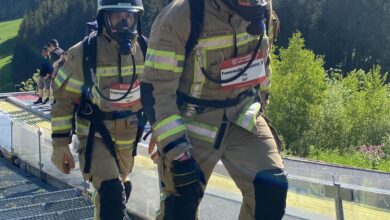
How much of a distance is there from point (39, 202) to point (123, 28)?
9.26 ft

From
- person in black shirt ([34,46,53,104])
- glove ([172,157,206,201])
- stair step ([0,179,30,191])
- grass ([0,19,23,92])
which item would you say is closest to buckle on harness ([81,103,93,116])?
glove ([172,157,206,201])

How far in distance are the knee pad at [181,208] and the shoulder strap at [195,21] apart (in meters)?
0.73

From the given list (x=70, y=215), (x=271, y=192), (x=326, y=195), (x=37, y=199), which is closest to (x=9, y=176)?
(x=37, y=199)

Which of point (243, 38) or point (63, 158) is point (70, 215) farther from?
point (243, 38)

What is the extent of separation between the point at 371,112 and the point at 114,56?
62.7 feet

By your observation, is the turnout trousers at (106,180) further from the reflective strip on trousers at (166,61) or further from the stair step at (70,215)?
the reflective strip on trousers at (166,61)

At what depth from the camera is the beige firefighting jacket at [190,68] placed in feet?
9.64

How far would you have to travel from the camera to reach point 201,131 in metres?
3.11

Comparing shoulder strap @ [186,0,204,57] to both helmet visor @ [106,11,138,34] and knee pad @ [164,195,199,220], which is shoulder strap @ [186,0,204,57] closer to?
knee pad @ [164,195,199,220]

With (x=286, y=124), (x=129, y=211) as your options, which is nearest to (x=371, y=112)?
(x=286, y=124)

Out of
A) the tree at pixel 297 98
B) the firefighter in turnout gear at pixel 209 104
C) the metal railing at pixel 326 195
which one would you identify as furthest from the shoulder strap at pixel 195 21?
the tree at pixel 297 98

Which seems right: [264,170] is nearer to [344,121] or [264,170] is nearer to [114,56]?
[114,56]

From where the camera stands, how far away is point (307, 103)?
23.1 meters

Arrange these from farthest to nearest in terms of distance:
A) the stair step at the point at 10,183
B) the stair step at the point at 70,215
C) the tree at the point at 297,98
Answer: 1. the tree at the point at 297,98
2. the stair step at the point at 10,183
3. the stair step at the point at 70,215
